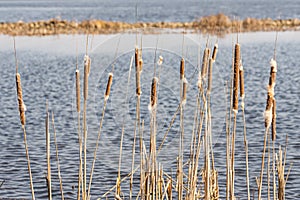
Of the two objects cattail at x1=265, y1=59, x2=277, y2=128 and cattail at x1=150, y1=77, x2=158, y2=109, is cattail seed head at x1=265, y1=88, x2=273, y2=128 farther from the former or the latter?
cattail at x1=150, y1=77, x2=158, y2=109

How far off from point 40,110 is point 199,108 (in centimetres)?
972

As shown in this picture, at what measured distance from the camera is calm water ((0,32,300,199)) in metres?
7.18

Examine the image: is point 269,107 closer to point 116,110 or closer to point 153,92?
point 153,92

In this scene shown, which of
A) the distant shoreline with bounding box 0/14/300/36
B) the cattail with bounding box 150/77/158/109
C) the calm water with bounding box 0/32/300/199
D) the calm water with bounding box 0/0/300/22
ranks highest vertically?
the cattail with bounding box 150/77/158/109

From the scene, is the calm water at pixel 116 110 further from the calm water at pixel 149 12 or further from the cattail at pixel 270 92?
the calm water at pixel 149 12

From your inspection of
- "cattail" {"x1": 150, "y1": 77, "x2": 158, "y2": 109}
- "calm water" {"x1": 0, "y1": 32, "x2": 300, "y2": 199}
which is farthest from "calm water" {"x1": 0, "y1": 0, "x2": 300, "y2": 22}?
"cattail" {"x1": 150, "y1": 77, "x2": 158, "y2": 109}

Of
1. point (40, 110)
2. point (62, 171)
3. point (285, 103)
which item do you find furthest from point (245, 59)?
point (62, 171)

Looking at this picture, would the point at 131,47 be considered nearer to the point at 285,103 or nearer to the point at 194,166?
the point at 194,166

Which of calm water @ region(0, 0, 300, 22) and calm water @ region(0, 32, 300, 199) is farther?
calm water @ region(0, 0, 300, 22)

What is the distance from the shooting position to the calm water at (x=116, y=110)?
7.18 m

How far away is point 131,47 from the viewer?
7688 millimetres

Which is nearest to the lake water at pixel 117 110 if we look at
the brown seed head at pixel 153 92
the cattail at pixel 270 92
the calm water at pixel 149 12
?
the brown seed head at pixel 153 92

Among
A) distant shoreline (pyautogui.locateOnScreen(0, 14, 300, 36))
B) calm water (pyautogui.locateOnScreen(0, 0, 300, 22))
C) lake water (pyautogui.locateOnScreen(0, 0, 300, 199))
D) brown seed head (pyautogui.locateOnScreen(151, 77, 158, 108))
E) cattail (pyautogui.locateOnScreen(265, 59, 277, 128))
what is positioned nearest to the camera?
cattail (pyautogui.locateOnScreen(265, 59, 277, 128))

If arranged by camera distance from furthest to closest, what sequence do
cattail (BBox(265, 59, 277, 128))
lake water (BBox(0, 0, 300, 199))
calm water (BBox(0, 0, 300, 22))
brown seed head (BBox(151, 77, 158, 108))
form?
calm water (BBox(0, 0, 300, 22)), lake water (BBox(0, 0, 300, 199)), brown seed head (BBox(151, 77, 158, 108)), cattail (BBox(265, 59, 277, 128))
